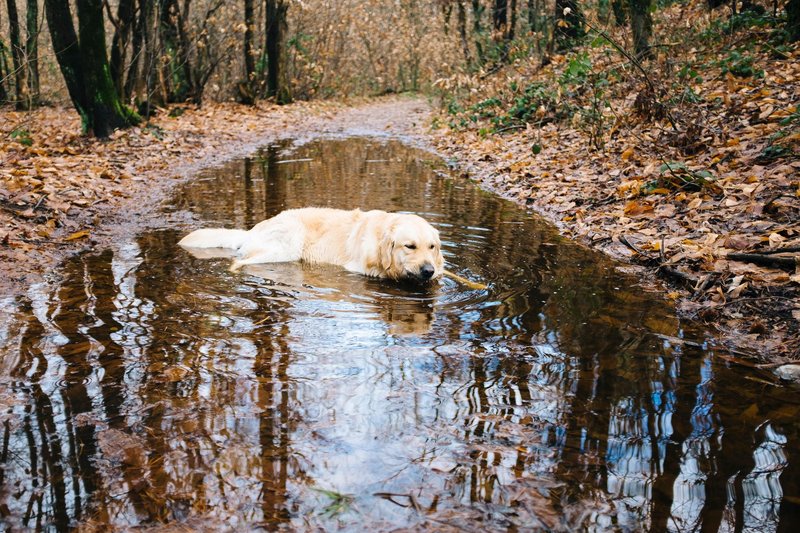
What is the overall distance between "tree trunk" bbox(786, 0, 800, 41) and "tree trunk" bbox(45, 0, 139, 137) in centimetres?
1298

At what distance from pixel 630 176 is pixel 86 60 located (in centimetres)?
1075

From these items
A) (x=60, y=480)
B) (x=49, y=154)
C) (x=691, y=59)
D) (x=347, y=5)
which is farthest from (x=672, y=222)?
(x=347, y=5)

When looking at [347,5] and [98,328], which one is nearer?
[98,328]

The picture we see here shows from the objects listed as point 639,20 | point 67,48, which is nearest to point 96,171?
point 67,48

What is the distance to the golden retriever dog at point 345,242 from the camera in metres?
5.88

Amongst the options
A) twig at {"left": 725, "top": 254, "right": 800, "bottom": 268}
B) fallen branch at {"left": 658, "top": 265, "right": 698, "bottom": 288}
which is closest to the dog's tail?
fallen branch at {"left": 658, "top": 265, "right": 698, "bottom": 288}

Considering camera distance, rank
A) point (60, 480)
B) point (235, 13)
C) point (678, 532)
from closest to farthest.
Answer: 1. point (678, 532)
2. point (60, 480)
3. point (235, 13)

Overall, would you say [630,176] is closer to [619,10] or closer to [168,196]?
[619,10]

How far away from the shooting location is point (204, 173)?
1196 cm

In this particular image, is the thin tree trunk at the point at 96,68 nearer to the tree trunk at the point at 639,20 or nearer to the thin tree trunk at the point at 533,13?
the tree trunk at the point at 639,20

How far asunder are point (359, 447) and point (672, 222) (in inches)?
198

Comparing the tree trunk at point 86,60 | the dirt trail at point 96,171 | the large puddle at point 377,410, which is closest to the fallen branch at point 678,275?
the large puddle at point 377,410

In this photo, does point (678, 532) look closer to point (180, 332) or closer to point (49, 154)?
point (180, 332)

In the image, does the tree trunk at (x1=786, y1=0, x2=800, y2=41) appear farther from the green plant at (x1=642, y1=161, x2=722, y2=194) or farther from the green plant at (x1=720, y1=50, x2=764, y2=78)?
the green plant at (x1=642, y1=161, x2=722, y2=194)
